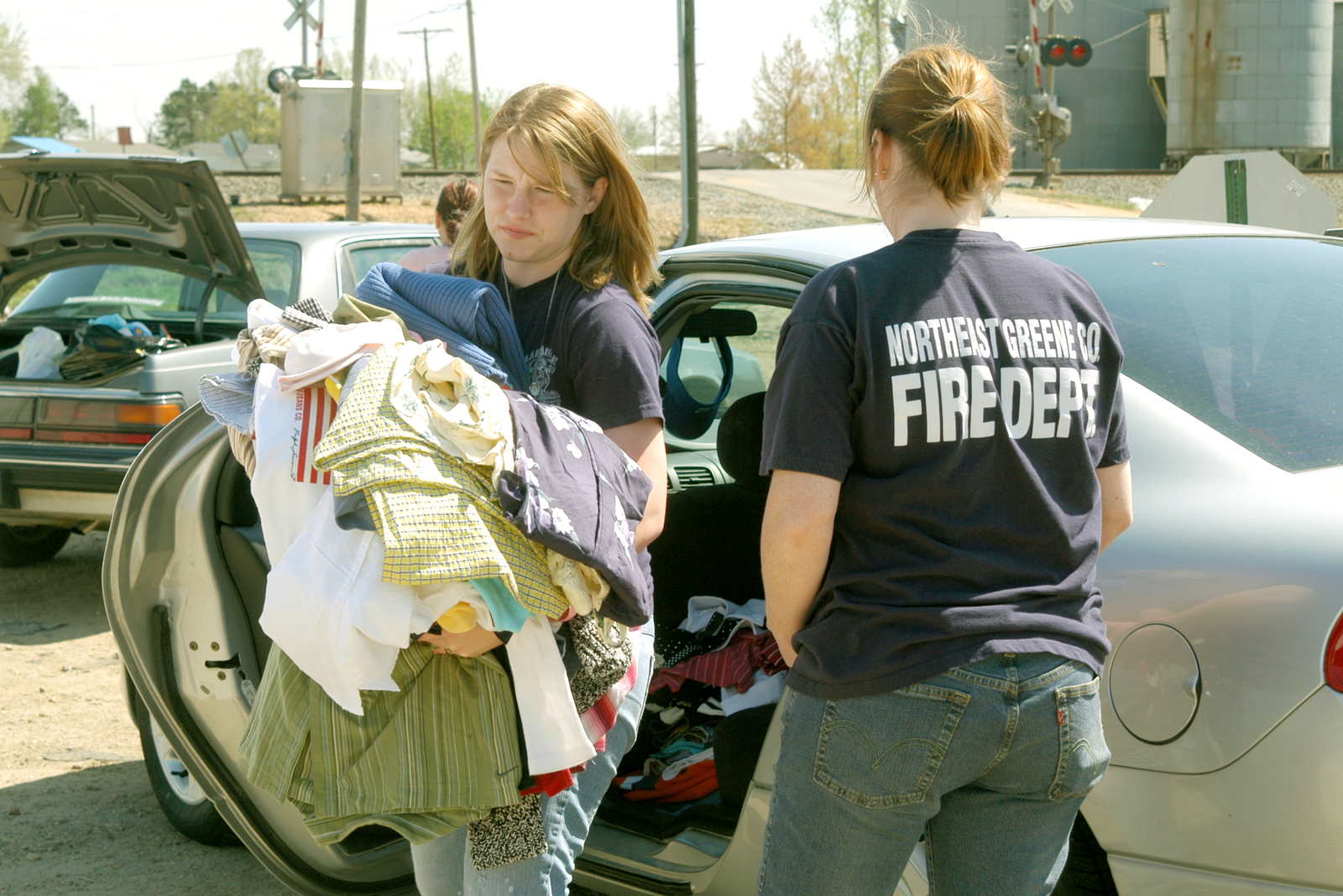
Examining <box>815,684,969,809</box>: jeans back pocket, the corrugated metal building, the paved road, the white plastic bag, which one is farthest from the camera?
the corrugated metal building

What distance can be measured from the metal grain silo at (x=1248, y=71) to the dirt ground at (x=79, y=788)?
104 feet

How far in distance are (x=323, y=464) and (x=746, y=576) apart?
6.69 feet

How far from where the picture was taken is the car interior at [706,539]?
2.49 metres

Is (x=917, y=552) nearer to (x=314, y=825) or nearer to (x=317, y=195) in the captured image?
(x=314, y=825)

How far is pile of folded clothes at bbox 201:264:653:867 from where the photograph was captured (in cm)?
156

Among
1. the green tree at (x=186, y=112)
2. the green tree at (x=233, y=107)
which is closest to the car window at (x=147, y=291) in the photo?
the green tree at (x=233, y=107)

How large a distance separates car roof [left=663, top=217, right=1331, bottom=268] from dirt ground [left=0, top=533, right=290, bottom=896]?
2081mm

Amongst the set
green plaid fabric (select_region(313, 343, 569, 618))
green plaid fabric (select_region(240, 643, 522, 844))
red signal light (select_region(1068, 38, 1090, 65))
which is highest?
red signal light (select_region(1068, 38, 1090, 65))

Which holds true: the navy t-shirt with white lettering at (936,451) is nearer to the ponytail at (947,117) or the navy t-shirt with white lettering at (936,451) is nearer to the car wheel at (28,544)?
the ponytail at (947,117)

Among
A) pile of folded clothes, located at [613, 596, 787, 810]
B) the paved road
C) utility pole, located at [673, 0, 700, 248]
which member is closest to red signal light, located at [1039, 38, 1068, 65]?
the paved road

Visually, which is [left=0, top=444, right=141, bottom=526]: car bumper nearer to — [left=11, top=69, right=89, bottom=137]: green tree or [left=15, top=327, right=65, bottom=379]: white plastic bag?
[left=15, top=327, right=65, bottom=379]: white plastic bag

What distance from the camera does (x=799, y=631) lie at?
1629 mm

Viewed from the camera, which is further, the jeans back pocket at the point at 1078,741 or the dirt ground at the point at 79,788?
the dirt ground at the point at 79,788

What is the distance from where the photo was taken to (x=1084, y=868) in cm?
195
